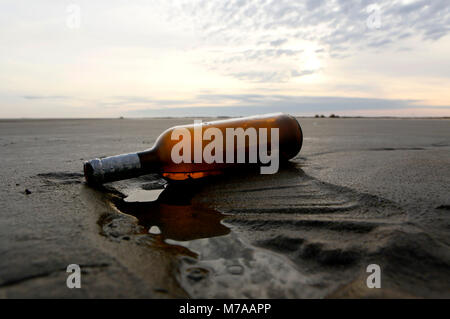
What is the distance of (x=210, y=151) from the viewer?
1902 millimetres

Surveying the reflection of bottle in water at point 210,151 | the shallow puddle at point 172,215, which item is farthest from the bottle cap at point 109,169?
the shallow puddle at point 172,215

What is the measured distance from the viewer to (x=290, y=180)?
6.02 ft

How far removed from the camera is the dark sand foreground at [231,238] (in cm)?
76

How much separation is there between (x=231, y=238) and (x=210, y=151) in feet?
3.00

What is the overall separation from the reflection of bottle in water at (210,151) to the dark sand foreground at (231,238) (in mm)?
134

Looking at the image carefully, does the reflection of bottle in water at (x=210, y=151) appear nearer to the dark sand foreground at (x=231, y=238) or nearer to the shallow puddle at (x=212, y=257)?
the dark sand foreground at (x=231, y=238)

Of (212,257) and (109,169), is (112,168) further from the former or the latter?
(212,257)

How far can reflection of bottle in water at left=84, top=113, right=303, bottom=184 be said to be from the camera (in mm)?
1610

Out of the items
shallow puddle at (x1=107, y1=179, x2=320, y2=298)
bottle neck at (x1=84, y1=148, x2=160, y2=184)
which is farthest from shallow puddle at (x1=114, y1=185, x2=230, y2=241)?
bottle neck at (x1=84, y1=148, x2=160, y2=184)

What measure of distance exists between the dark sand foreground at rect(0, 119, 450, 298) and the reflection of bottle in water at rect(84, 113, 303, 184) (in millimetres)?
134

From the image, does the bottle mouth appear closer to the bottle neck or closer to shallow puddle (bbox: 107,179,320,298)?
the bottle neck

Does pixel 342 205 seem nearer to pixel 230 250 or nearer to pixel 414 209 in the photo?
pixel 414 209
